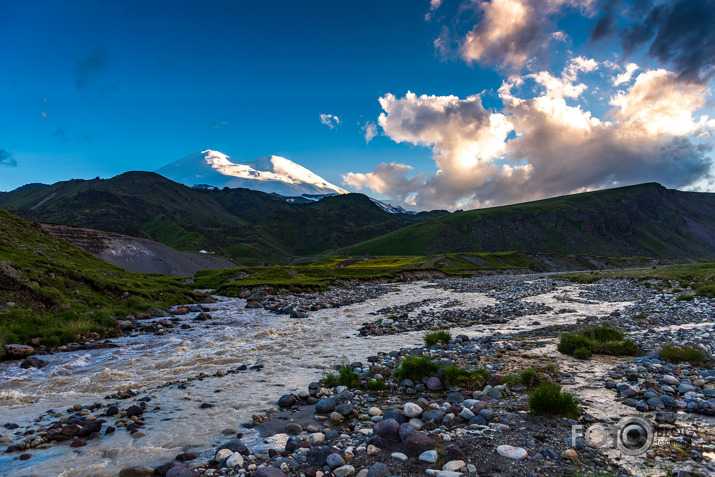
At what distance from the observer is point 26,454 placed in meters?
6.93

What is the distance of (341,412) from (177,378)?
8.09m

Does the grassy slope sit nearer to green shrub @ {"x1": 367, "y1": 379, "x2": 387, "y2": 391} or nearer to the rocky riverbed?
the rocky riverbed

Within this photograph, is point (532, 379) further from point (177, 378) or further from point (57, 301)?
point (57, 301)

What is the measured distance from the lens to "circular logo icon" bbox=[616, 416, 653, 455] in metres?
5.49

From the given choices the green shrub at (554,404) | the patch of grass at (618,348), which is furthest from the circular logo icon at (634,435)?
the patch of grass at (618,348)

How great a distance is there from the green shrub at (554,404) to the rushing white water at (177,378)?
7.13 meters

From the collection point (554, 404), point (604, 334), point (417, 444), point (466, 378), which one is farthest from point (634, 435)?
point (604, 334)

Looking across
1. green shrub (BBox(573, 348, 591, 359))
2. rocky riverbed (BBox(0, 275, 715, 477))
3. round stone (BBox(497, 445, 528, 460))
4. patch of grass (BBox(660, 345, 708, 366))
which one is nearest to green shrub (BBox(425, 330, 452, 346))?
rocky riverbed (BBox(0, 275, 715, 477))

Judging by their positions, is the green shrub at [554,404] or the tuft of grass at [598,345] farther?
the tuft of grass at [598,345]

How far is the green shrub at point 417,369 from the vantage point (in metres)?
10.8

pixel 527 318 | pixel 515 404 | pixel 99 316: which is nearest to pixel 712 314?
pixel 527 318

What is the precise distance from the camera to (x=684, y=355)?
10.7 metres

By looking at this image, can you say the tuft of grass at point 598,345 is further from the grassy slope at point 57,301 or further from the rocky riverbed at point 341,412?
the grassy slope at point 57,301

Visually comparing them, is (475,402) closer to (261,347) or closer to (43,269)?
(261,347)
